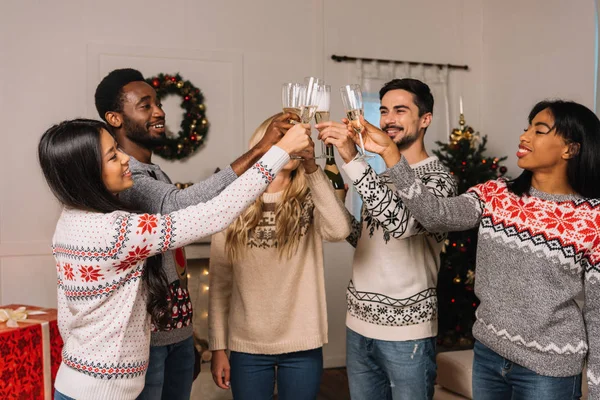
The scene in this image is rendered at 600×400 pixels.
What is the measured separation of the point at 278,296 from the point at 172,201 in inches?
19.7

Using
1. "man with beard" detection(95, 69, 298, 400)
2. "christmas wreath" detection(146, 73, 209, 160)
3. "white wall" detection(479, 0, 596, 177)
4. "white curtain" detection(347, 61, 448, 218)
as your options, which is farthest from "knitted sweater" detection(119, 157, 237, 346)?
"white wall" detection(479, 0, 596, 177)

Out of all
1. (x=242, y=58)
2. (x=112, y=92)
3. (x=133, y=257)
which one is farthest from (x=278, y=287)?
(x=242, y=58)

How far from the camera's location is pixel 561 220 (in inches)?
69.4

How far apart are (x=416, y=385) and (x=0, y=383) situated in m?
1.65

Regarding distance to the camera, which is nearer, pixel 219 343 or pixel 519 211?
pixel 519 211

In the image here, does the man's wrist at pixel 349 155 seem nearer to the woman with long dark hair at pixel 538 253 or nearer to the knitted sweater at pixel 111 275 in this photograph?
the woman with long dark hair at pixel 538 253

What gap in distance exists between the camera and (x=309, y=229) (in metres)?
2.13

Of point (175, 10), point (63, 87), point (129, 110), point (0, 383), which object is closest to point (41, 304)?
point (63, 87)

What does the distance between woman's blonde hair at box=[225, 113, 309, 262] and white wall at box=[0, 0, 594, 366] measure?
2.87 m

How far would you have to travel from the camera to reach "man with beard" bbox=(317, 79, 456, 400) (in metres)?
1.87

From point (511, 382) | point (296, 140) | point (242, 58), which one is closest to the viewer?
point (296, 140)

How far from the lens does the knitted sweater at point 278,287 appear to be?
204 centimetres

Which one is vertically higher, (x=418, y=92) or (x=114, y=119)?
(x=418, y=92)

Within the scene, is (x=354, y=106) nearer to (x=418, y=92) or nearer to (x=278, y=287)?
(x=418, y=92)
